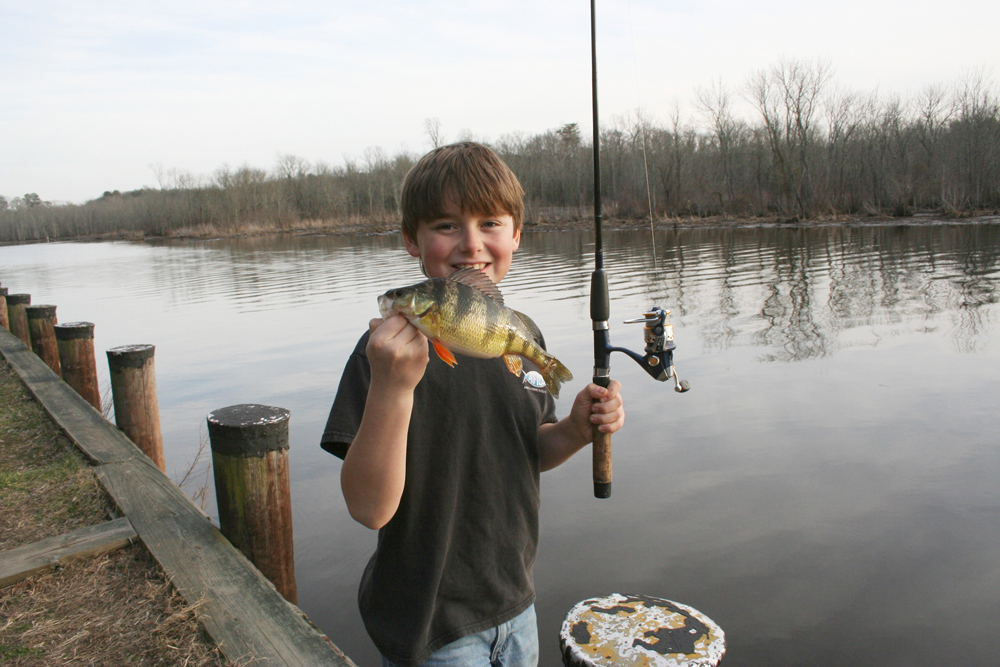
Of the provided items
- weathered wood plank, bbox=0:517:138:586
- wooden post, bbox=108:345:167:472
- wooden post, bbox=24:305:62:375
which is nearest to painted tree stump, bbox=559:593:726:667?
weathered wood plank, bbox=0:517:138:586

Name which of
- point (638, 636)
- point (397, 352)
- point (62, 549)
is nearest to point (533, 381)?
point (397, 352)

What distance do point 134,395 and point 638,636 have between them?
13.2 ft

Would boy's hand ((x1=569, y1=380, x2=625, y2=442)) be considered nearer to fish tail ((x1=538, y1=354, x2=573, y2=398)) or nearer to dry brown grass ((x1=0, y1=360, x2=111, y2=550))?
fish tail ((x1=538, y1=354, x2=573, y2=398))

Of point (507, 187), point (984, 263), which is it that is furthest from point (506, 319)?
point (984, 263)

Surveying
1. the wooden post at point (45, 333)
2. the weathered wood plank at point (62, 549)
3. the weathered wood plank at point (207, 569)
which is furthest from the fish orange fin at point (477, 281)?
the wooden post at point (45, 333)

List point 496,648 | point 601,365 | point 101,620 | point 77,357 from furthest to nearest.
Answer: point 77,357 < point 101,620 < point 601,365 < point 496,648

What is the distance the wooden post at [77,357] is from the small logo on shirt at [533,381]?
5.76 meters

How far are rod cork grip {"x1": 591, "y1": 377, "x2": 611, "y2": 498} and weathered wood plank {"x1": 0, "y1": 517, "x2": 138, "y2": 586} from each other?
219 centimetres

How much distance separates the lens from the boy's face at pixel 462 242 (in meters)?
1.98

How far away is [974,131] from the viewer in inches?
1374

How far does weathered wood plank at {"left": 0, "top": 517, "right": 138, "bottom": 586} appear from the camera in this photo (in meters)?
2.93

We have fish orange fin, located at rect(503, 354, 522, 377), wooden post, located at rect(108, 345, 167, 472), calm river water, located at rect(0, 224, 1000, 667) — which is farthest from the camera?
wooden post, located at rect(108, 345, 167, 472)

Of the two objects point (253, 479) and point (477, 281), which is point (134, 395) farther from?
point (477, 281)

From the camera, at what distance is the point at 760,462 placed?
5945mm
